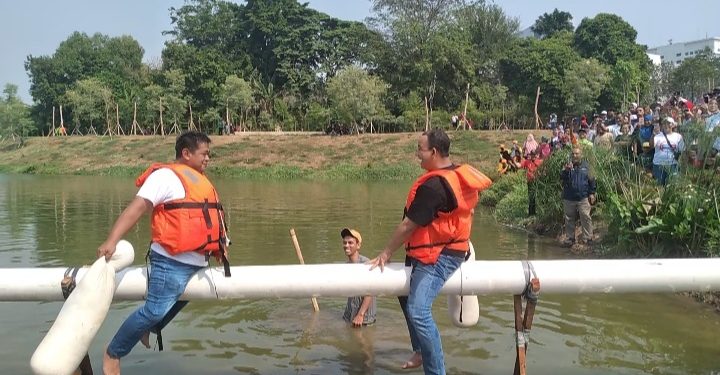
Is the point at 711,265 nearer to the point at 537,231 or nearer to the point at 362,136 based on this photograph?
the point at 537,231

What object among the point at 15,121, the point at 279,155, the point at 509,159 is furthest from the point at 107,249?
the point at 15,121

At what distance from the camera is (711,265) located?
16.0 feet

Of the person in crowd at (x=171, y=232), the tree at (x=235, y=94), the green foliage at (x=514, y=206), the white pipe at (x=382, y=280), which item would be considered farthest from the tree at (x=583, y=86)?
the person in crowd at (x=171, y=232)

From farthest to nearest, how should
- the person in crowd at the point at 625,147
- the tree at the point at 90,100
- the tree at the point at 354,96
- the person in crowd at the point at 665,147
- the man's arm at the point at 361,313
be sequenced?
1. the tree at the point at 90,100
2. the tree at the point at 354,96
3. the person in crowd at the point at 625,147
4. the person in crowd at the point at 665,147
5. the man's arm at the point at 361,313

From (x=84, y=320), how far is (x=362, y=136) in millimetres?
45401

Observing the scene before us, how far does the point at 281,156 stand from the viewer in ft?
151

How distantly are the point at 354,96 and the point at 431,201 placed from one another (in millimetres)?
46474

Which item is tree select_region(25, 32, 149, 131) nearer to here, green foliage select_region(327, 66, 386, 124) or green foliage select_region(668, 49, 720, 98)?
green foliage select_region(327, 66, 386, 124)

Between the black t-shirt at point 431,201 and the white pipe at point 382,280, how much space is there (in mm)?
565

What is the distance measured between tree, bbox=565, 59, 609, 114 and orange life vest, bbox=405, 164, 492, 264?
5127cm

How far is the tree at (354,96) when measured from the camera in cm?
5038

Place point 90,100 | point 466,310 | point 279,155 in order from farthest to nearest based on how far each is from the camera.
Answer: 1. point 90,100
2. point 279,155
3. point 466,310

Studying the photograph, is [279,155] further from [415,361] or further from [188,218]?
[188,218]

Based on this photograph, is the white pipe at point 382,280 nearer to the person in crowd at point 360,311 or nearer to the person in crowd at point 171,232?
the person in crowd at point 171,232
